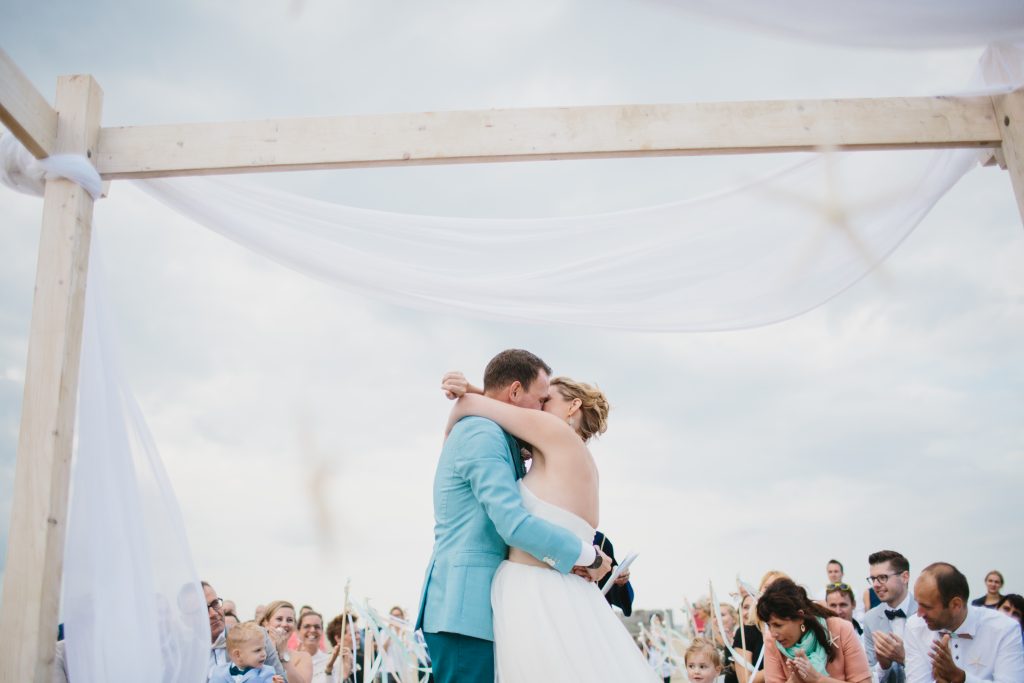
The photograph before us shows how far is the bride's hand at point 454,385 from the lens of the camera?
2.83 meters

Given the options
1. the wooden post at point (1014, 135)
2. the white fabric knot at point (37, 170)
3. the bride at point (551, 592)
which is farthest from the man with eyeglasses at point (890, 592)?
the white fabric knot at point (37, 170)

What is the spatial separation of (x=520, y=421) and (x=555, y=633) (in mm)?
697

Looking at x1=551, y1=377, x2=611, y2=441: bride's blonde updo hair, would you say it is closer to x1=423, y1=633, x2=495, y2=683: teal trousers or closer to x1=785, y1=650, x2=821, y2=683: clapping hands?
x1=423, y1=633, x2=495, y2=683: teal trousers

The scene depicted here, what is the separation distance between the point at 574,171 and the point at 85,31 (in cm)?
226

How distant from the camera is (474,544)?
2.65 meters

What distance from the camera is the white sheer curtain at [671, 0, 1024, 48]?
300 cm

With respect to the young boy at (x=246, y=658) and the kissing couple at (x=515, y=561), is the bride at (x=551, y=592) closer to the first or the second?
the kissing couple at (x=515, y=561)

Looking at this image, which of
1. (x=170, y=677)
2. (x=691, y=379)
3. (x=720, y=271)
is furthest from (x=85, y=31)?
(x=691, y=379)

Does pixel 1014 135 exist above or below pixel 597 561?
above

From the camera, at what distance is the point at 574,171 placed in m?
4.08

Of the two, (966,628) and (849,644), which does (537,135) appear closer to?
(849,644)

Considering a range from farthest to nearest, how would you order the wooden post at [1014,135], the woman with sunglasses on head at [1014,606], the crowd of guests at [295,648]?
the woman with sunglasses on head at [1014,606] < the crowd of guests at [295,648] < the wooden post at [1014,135]

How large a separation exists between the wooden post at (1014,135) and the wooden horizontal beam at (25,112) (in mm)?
3888

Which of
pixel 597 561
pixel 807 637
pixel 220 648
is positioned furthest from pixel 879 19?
pixel 220 648
